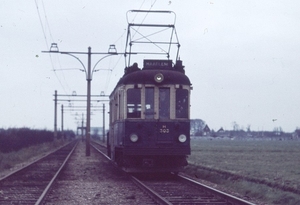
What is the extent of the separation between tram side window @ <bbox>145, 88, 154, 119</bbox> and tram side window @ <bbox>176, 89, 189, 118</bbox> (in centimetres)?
77

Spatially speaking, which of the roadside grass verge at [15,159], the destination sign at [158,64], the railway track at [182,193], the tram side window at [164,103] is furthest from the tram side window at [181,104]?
the roadside grass verge at [15,159]

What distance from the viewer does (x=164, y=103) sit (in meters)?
16.2

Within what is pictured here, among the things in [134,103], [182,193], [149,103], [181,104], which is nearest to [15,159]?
[134,103]

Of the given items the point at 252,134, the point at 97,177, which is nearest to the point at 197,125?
the point at 252,134

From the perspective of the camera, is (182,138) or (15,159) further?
(15,159)

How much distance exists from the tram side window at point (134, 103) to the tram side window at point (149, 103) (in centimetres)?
21

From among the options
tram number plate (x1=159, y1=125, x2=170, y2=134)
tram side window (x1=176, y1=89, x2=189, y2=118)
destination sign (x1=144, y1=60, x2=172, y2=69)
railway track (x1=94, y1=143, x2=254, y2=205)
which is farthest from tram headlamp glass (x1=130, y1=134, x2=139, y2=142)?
destination sign (x1=144, y1=60, x2=172, y2=69)

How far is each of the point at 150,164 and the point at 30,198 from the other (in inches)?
189

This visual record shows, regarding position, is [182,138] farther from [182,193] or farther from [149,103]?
[182,193]

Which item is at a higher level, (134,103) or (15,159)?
(134,103)

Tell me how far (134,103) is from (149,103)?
1.47 ft

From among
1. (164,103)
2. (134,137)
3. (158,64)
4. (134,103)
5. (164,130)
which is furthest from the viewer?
(158,64)

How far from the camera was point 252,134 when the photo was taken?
19262 centimetres

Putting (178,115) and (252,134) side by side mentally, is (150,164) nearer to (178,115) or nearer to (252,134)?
(178,115)
